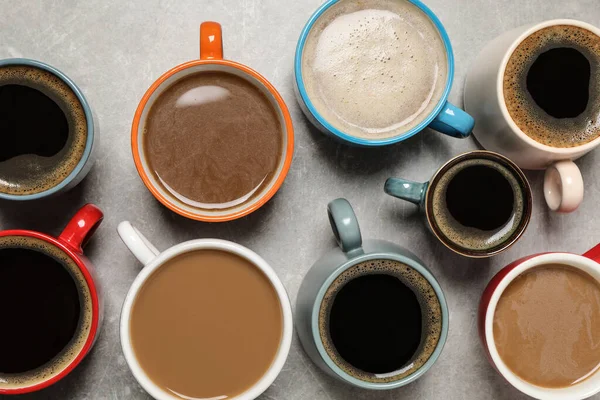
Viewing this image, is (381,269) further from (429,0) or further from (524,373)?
(429,0)

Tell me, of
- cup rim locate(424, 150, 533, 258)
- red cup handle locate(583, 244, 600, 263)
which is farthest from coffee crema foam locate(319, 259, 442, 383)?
red cup handle locate(583, 244, 600, 263)

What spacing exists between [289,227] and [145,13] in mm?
492

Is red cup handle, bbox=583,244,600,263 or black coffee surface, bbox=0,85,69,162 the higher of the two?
black coffee surface, bbox=0,85,69,162

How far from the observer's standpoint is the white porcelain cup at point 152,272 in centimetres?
105

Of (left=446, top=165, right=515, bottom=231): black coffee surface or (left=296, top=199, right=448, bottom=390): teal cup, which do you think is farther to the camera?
(left=446, top=165, right=515, bottom=231): black coffee surface

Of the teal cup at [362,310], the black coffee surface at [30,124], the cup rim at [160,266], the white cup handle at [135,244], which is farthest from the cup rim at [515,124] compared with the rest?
the black coffee surface at [30,124]

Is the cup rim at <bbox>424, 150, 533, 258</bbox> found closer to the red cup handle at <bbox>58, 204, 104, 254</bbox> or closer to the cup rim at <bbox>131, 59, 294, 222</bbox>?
the cup rim at <bbox>131, 59, 294, 222</bbox>

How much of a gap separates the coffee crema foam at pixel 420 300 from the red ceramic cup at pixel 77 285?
39cm

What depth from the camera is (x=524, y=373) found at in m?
1.17

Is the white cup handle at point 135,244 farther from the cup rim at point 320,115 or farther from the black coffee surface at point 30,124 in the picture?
the cup rim at point 320,115

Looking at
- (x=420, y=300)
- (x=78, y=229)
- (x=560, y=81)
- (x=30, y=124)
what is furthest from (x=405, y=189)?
(x=30, y=124)

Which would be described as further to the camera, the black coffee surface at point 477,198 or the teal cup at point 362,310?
the black coffee surface at point 477,198

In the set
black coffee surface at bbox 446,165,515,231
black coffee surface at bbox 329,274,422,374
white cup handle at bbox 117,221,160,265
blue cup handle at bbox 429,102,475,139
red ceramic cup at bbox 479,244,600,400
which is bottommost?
red ceramic cup at bbox 479,244,600,400

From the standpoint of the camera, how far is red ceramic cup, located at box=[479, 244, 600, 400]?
3.71 ft
